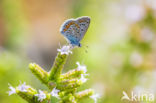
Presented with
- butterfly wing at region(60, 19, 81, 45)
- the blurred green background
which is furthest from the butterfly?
the blurred green background

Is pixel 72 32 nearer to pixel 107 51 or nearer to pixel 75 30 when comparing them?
pixel 75 30

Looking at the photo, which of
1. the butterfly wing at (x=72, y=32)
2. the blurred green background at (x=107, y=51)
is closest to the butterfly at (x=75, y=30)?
the butterfly wing at (x=72, y=32)

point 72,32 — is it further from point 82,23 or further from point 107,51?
point 107,51

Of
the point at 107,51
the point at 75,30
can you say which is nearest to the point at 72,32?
the point at 75,30

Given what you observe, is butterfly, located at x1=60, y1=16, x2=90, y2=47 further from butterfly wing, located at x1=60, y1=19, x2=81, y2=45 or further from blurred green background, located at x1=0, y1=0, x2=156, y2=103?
blurred green background, located at x1=0, y1=0, x2=156, y2=103

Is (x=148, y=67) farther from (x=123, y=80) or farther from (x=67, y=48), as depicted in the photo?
(x=67, y=48)

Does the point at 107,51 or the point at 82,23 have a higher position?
the point at 107,51

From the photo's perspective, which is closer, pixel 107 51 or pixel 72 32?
pixel 72 32

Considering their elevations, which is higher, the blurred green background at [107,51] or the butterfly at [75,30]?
the blurred green background at [107,51]

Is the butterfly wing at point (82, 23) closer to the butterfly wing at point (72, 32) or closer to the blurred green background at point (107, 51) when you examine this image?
the butterfly wing at point (72, 32)

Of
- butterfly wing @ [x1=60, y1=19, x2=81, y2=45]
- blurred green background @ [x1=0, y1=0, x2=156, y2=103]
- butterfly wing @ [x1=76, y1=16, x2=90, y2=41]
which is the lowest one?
butterfly wing @ [x1=60, y1=19, x2=81, y2=45]

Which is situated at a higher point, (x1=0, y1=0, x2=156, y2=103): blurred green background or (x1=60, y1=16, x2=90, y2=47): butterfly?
(x1=0, y1=0, x2=156, y2=103): blurred green background
